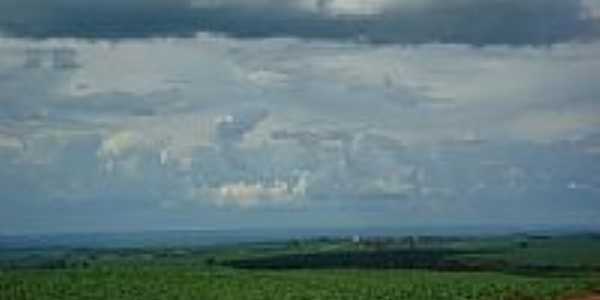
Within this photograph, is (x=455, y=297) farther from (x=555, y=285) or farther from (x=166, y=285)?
(x=166, y=285)

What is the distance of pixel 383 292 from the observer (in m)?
68.9

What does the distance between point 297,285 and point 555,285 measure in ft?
58.5

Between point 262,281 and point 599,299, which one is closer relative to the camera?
point 599,299

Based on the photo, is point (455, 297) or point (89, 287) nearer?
point (455, 297)

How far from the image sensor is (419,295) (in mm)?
67188

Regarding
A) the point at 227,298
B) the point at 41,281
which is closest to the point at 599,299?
the point at 227,298

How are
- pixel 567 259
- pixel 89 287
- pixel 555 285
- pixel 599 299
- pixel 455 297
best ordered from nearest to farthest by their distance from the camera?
pixel 599 299 → pixel 455 297 → pixel 89 287 → pixel 555 285 → pixel 567 259

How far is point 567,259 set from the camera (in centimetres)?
12912

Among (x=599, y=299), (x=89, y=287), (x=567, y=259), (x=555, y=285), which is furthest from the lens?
(x=567, y=259)

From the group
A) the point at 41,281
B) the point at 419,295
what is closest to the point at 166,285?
the point at 41,281

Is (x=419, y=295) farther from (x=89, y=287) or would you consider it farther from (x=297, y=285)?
(x=89, y=287)

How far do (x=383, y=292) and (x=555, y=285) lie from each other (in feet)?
48.4

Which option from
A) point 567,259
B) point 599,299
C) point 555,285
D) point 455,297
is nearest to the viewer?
point 599,299

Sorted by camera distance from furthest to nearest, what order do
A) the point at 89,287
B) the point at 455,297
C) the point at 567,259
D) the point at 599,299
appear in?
the point at 567,259, the point at 89,287, the point at 455,297, the point at 599,299
